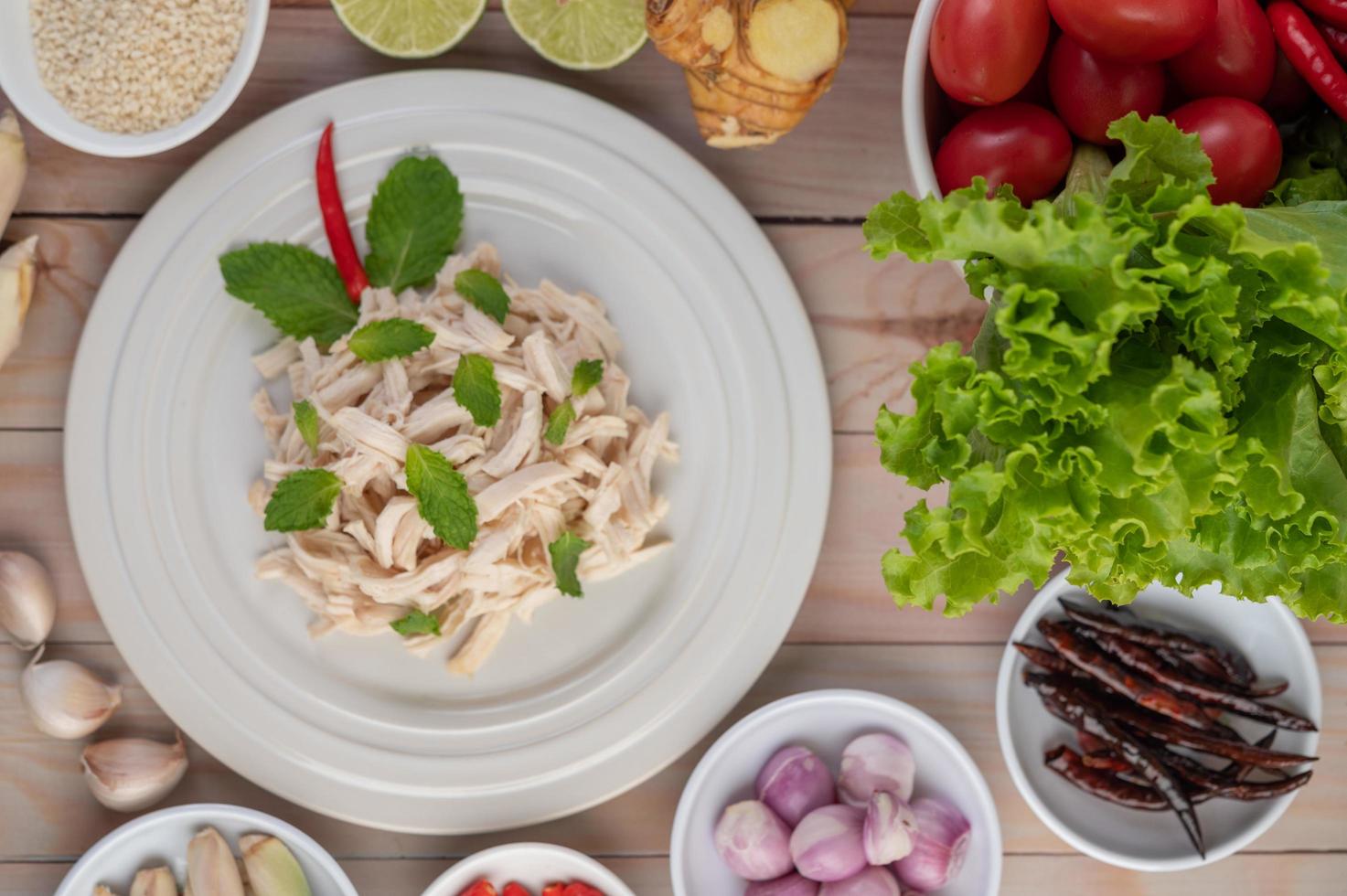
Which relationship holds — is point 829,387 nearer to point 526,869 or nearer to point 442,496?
point 442,496

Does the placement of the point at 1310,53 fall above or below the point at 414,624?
above

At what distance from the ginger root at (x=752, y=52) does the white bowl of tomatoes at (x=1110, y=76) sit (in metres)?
0.14

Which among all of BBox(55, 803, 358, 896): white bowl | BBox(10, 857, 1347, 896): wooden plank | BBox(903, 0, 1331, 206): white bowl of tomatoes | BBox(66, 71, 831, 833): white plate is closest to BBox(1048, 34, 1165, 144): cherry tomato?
BBox(903, 0, 1331, 206): white bowl of tomatoes

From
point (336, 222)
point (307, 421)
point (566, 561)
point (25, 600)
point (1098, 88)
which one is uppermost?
point (1098, 88)

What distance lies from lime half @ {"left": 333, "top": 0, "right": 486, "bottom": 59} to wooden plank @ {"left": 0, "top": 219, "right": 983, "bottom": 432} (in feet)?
1.18

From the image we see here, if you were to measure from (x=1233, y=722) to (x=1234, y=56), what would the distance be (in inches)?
30.0

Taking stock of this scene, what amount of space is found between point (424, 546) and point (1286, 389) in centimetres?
85

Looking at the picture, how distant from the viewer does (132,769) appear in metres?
1.28

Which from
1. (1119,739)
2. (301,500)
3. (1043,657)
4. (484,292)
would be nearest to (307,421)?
(301,500)

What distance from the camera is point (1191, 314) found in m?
0.84

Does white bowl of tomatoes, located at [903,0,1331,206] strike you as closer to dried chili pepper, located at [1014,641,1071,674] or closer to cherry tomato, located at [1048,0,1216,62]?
cherry tomato, located at [1048,0,1216,62]

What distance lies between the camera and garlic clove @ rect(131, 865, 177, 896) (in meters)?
1.26

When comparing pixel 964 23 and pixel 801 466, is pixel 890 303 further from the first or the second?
pixel 964 23

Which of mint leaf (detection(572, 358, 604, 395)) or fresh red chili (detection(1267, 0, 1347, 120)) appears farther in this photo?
mint leaf (detection(572, 358, 604, 395))
